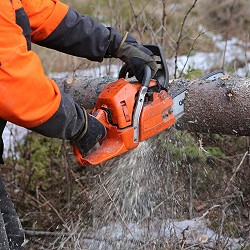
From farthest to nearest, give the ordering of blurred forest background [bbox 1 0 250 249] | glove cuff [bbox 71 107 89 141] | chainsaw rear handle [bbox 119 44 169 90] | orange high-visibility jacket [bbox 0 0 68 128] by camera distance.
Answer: blurred forest background [bbox 1 0 250 249] < chainsaw rear handle [bbox 119 44 169 90] < glove cuff [bbox 71 107 89 141] < orange high-visibility jacket [bbox 0 0 68 128]

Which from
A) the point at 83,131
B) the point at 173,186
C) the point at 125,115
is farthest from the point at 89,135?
the point at 173,186

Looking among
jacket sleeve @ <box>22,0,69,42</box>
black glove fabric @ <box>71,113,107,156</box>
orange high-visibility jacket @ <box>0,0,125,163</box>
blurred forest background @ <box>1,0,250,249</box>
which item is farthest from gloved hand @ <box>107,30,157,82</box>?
blurred forest background @ <box>1,0,250,249</box>

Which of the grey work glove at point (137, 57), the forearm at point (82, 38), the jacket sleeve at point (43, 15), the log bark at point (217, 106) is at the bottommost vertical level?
the log bark at point (217, 106)

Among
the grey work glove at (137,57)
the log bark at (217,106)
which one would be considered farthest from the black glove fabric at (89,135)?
the log bark at (217,106)

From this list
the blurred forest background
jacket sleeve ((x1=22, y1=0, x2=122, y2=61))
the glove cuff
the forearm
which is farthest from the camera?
the blurred forest background

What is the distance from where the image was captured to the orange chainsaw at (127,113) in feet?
9.01

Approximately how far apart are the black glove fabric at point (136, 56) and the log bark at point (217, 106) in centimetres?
42

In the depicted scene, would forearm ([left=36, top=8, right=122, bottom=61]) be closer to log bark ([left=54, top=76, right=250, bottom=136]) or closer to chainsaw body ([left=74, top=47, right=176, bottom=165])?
chainsaw body ([left=74, top=47, right=176, bottom=165])

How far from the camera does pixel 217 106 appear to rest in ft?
10.4

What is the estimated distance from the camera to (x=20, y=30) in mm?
2207

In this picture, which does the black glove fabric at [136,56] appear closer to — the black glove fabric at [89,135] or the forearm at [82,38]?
the forearm at [82,38]

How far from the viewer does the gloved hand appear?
2.94 m

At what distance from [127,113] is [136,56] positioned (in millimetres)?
378

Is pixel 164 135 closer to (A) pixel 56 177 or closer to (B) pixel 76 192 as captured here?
(B) pixel 76 192
